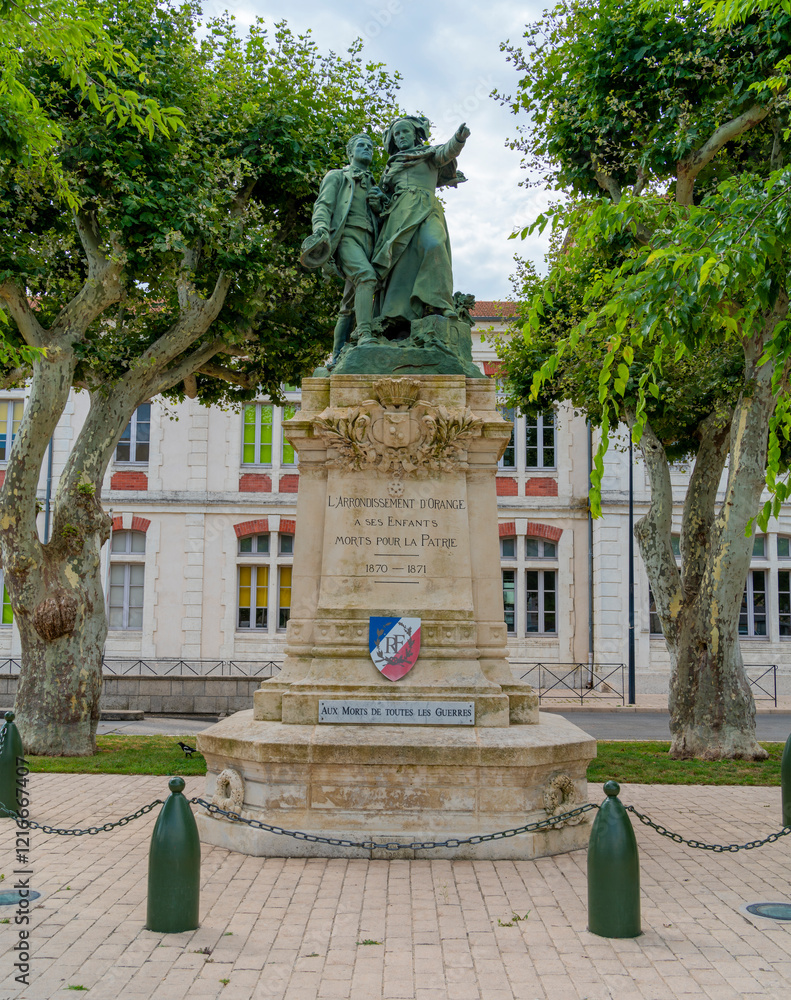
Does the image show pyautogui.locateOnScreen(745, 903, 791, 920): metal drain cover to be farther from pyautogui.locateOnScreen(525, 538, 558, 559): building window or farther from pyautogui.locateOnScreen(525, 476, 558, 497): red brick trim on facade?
pyautogui.locateOnScreen(525, 476, 558, 497): red brick trim on facade

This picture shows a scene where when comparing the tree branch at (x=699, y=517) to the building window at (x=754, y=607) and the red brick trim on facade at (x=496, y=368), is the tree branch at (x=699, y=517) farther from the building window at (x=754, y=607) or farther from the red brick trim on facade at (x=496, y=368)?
the building window at (x=754, y=607)

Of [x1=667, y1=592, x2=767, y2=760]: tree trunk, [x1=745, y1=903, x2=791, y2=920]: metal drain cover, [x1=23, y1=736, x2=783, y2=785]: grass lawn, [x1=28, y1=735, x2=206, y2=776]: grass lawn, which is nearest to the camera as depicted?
[x1=745, y1=903, x2=791, y2=920]: metal drain cover

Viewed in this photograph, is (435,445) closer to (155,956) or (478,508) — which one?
(478,508)

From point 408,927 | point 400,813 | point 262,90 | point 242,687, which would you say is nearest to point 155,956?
point 408,927

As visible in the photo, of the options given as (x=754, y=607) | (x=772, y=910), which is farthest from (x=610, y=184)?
(x=754, y=607)

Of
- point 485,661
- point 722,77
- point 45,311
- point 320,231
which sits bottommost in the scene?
point 485,661

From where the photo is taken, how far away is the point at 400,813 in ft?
22.4

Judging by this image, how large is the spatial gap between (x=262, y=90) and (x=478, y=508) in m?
9.87

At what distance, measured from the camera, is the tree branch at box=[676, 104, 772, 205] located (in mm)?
12344

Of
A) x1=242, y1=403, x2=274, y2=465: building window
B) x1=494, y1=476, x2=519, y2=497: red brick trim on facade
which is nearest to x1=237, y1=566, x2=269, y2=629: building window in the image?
x1=242, y1=403, x2=274, y2=465: building window

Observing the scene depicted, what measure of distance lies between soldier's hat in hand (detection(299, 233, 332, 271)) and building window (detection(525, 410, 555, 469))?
21956mm

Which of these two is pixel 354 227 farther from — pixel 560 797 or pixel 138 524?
pixel 138 524

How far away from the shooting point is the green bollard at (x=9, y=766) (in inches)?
312

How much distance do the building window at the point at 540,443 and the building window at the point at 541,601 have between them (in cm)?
352
